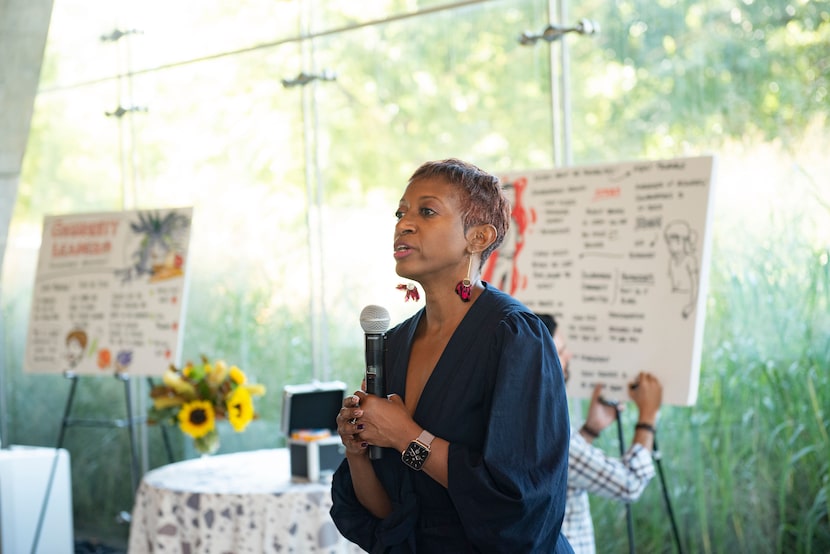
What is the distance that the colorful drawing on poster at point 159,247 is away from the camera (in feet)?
15.3

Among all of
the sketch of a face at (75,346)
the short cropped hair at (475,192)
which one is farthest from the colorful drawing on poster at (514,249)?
the sketch of a face at (75,346)

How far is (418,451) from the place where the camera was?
62.5 inches

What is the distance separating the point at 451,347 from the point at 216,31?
413cm

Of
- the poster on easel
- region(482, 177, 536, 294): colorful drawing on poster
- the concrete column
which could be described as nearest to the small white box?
region(482, 177, 536, 294): colorful drawing on poster

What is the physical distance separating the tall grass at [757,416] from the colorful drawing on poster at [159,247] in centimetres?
223

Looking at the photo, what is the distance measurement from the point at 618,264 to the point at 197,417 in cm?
164

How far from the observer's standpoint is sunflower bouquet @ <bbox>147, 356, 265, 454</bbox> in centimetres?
365

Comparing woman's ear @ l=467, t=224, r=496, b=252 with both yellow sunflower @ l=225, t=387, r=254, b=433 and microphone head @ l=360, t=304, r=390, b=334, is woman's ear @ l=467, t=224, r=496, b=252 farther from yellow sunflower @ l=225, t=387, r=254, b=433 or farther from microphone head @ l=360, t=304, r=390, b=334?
yellow sunflower @ l=225, t=387, r=254, b=433

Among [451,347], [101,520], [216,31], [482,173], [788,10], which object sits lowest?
[101,520]

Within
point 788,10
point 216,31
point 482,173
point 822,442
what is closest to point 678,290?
point 822,442

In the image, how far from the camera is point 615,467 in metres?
2.79

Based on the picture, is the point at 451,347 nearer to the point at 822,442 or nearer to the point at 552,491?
the point at 552,491

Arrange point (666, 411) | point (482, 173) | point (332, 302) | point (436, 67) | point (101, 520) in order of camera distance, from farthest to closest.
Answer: point (101, 520) < point (332, 302) < point (436, 67) < point (666, 411) < point (482, 173)

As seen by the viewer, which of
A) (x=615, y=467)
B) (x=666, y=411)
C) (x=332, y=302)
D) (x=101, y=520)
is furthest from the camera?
(x=101, y=520)
